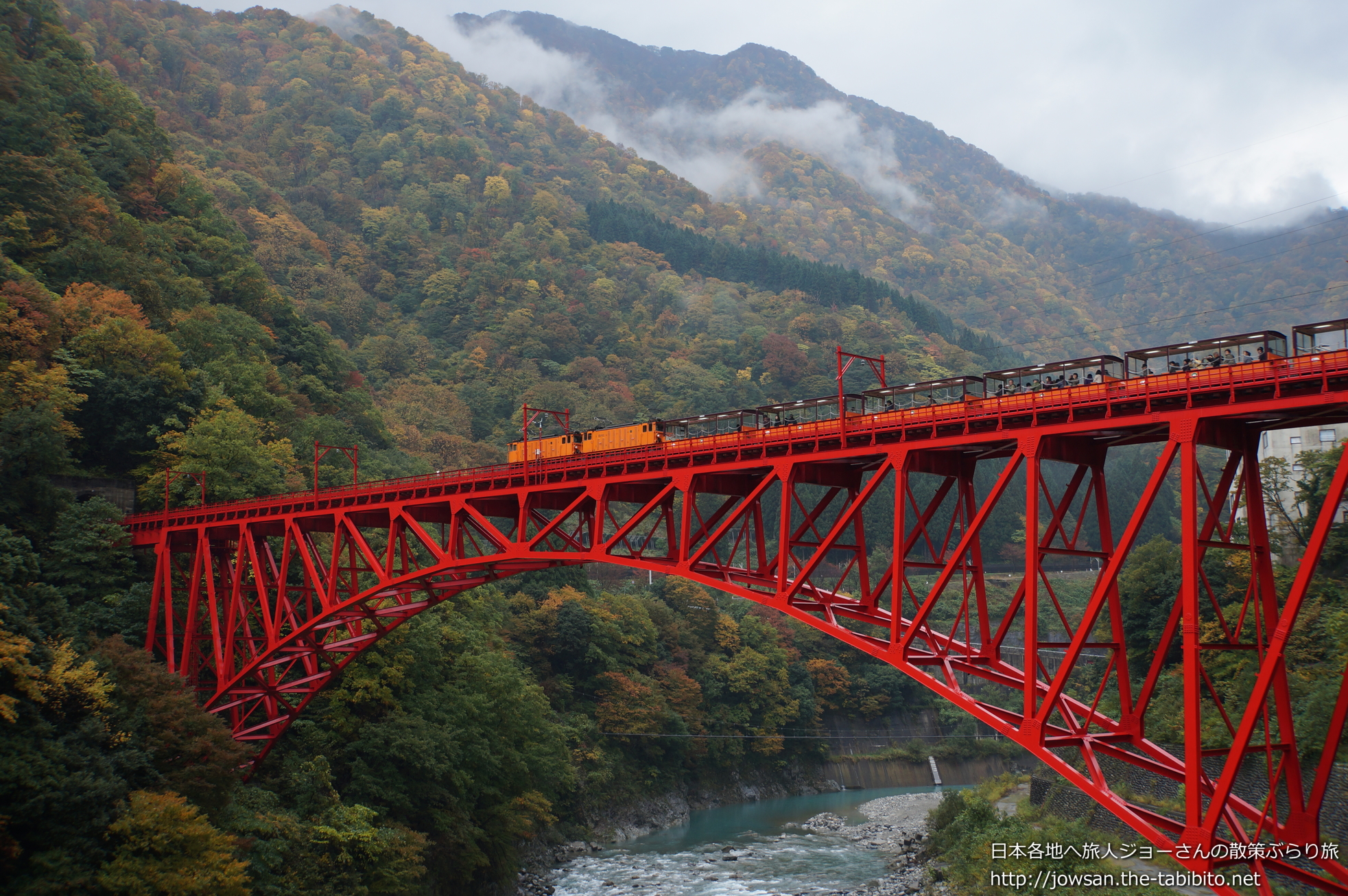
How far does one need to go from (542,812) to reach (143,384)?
28904 mm

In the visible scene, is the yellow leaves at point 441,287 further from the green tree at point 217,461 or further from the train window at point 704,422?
the train window at point 704,422

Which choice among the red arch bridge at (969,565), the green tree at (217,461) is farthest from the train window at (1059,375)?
the green tree at (217,461)

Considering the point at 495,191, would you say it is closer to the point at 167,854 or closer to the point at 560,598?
the point at 560,598

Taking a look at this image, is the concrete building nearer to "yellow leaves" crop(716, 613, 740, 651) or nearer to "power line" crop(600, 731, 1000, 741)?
"power line" crop(600, 731, 1000, 741)

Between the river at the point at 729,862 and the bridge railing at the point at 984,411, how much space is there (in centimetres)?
2214

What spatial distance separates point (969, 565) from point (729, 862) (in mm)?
32672

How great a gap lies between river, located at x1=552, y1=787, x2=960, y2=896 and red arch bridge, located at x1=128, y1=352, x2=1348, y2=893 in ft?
45.1

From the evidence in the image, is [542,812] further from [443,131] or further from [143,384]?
[443,131]

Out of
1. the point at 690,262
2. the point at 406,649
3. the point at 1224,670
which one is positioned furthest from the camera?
the point at 690,262

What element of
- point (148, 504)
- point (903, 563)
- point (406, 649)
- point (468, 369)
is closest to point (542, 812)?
point (406, 649)

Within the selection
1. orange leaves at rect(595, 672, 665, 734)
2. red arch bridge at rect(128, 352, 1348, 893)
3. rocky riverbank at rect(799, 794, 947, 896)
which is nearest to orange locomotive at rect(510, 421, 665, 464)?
red arch bridge at rect(128, 352, 1348, 893)

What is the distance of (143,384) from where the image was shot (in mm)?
47500

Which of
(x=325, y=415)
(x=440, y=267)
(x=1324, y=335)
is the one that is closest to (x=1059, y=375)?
(x=1324, y=335)

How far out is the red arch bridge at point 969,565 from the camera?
18.7 meters
